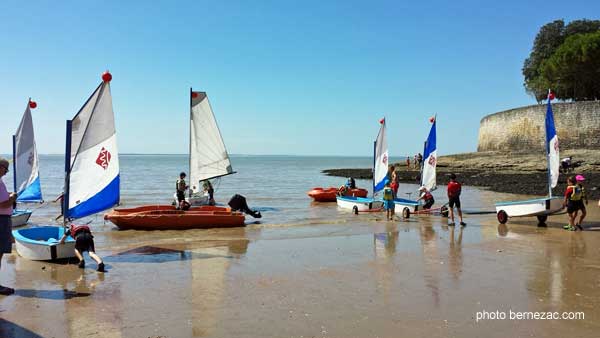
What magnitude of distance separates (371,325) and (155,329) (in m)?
2.73

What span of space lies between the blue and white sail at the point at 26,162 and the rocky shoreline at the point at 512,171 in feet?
80.1

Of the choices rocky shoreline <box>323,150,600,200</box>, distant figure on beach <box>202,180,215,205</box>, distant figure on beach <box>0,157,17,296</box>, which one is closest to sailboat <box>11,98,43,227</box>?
distant figure on beach <box>202,180,215,205</box>

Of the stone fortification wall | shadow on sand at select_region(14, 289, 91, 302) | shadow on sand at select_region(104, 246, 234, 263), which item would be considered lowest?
shadow on sand at select_region(104, 246, 234, 263)

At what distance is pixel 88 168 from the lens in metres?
10.2

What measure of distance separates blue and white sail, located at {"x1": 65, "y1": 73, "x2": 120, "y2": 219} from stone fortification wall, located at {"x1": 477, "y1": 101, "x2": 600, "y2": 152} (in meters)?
47.9

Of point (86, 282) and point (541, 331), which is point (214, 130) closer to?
point (86, 282)

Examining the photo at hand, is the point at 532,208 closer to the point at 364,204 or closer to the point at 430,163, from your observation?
the point at 430,163

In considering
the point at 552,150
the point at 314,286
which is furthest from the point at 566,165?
the point at 314,286

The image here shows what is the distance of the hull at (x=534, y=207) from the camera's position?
13242mm

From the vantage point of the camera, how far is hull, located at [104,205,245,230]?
14367 millimetres

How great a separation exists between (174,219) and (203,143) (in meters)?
5.02

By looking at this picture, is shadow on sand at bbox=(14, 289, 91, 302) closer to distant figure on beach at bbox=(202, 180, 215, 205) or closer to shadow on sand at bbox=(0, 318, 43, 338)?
shadow on sand at bbox=(0, 318, 43, 338)

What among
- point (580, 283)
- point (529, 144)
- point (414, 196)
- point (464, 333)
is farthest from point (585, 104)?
point (464, 333)

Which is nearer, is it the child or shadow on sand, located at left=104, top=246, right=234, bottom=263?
shadow on sand, located at left=104, top=246, right=234, bottom=263
